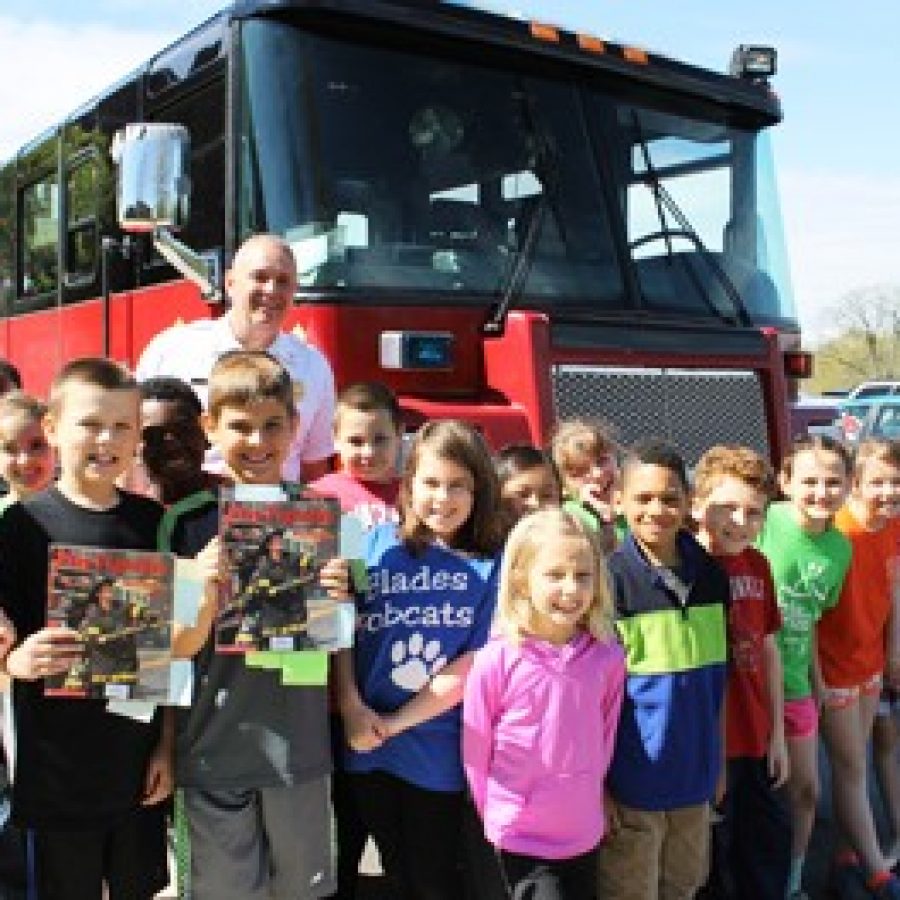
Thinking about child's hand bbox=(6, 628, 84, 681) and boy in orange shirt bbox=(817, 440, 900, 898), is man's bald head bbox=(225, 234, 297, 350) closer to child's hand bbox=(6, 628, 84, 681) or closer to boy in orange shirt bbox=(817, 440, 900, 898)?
child's hand bbox=(6, 628, 84, 681)

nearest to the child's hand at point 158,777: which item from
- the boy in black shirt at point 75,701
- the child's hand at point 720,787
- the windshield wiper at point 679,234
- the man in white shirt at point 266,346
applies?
the boy in black shirt at point 75,701

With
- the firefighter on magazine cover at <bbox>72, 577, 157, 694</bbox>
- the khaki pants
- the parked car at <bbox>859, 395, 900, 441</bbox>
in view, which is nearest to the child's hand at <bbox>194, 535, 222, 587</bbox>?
the firefighter on magazine cover at <bbox>72, 577, 157, 694</bbox>

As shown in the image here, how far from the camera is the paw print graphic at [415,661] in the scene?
9.70 feet

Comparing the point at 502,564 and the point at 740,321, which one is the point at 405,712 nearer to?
the point at 502,564

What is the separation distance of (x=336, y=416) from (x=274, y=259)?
1.97ft

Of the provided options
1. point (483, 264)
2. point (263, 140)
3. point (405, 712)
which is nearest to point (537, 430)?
point (483, 264)

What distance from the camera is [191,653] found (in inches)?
104

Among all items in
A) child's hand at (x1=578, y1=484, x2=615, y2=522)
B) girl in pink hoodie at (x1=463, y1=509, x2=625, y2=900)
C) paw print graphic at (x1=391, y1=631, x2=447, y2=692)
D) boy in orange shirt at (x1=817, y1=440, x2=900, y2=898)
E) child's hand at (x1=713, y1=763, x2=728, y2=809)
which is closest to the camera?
girl in pink hoodie at (x1=463, y1=509, x2=625, y2=900)

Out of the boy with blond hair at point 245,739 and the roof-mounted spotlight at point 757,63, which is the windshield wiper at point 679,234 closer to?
the roof-mounted spotlight at point 757,63

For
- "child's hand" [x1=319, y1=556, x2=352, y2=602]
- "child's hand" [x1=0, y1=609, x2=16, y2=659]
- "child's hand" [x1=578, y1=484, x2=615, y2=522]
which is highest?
"child's hand" [x1=578, y1=484, x2=615, y2=522]

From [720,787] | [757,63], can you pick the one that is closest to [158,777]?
[720,787]

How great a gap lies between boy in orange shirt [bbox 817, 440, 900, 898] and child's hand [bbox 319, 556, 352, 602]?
6.67ft

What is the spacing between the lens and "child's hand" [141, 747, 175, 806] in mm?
2734

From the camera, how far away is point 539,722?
2.86 metres
